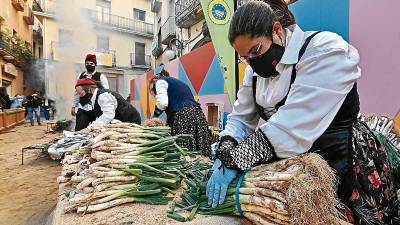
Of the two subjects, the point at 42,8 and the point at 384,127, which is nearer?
the point at 384,127

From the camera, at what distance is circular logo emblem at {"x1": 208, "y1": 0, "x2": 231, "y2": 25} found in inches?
166

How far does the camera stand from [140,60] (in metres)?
33.6

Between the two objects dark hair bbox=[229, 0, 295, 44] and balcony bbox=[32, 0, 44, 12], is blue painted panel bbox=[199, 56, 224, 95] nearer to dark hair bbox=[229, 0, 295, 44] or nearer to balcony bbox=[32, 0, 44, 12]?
dark hair bbox=[229, 0, 295, 44]

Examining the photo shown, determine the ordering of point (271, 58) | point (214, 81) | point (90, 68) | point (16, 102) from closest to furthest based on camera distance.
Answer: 1. point (271, 58)
2. point (90, 68)
3. point (214, 81)
4. point (16, 102)

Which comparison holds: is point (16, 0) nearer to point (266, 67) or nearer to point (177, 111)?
point (177, 111)

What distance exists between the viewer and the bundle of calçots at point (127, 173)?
175 centimetres

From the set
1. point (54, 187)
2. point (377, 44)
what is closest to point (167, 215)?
point (377, 44)

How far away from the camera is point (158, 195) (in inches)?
70.8

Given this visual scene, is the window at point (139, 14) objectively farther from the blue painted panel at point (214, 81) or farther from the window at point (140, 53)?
the blue painted panel at point (214, 81)

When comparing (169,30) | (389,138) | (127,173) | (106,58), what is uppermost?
(169,30)

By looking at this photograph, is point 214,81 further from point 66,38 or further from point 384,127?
point 66,38

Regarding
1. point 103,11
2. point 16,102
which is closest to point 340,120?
point 16,102

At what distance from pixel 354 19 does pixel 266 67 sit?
2.12 m

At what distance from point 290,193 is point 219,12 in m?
3.47
